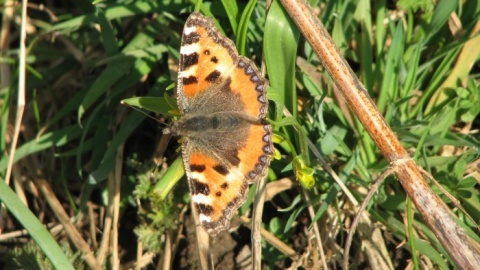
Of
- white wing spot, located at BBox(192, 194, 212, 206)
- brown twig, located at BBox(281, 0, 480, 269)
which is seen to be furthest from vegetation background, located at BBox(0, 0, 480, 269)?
white wing spot, located at BBox(192, 194, 212, 206)

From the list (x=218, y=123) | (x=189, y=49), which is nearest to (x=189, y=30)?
(x=189, y=49)

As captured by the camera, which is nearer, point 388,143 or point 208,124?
point 388,143

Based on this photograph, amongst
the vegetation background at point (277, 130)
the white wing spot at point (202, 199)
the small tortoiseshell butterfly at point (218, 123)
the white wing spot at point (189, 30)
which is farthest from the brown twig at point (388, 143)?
the white wing spot at point (202, 199)

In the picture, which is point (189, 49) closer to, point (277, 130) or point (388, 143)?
point (277, 130)

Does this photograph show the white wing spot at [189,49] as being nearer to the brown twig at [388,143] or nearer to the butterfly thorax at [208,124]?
the butterfly thorax at [208,124]

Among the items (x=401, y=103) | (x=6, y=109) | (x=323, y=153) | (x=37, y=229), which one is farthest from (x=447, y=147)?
(x=6, y=109)

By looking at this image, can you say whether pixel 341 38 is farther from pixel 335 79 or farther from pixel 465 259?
pixel 465 259
